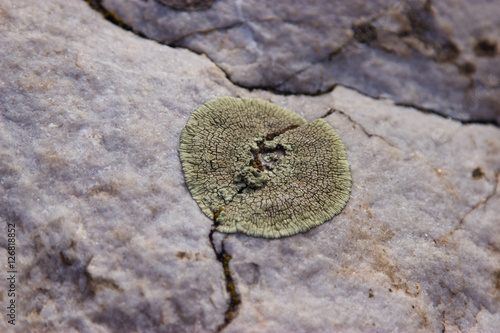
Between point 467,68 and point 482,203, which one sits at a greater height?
point 467,68

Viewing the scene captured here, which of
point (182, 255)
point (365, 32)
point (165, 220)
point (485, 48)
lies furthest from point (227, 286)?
point (485, 48)

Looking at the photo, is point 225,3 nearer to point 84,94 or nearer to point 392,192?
point 84,94

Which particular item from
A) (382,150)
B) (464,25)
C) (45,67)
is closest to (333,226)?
(382,150)

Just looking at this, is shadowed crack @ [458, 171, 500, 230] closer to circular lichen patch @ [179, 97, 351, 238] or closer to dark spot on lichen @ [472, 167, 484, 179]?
dark spot on lichen @ [472, 167, 484, 179]

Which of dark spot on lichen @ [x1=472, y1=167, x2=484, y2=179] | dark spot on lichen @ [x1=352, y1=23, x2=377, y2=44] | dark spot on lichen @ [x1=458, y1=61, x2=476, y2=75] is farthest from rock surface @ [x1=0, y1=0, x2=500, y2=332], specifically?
dark spot on lichen @ [x1=458, y1=61, x2=476, y2=75]

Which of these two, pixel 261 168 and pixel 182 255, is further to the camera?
pixel 261 168

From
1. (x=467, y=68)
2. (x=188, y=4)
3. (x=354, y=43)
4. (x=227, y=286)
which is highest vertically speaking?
(x=188, y=4)

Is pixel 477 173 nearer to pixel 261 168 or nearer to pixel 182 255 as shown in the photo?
pixel 261 168
